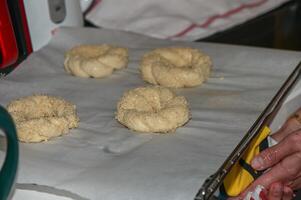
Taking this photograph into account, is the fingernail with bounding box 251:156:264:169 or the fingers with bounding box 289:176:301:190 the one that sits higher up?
the fingernail with bounding box 251:156:264:169

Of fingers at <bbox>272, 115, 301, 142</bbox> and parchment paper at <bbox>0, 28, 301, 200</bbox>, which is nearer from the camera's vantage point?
parchment paper at <bbox>0, 28, 301, 200</bbox>

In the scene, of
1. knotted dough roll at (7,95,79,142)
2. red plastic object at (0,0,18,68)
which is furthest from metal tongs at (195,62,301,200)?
red plastic object at (0,0,18,68)

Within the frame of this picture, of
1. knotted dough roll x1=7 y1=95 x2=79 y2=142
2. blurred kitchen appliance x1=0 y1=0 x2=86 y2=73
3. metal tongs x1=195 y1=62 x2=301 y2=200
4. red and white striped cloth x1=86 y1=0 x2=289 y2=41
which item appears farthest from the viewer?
red and white striped cloth x1=86 y1=0 x2=289 y2=41

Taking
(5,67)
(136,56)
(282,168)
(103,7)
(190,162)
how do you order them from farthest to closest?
(103,7) < (136,56) < (5,67) < (282,168) < (190,162)

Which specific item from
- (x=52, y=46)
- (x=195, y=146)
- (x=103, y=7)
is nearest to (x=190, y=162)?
(x=195, y=146)

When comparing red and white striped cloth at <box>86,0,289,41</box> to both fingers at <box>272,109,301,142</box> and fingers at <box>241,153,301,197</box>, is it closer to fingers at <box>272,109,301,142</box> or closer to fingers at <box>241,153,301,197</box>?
fingers at <box>272,109,301,142</box>

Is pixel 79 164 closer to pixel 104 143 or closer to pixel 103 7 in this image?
pixel 104 143

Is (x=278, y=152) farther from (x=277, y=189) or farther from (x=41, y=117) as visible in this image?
(x=41, y=117)
